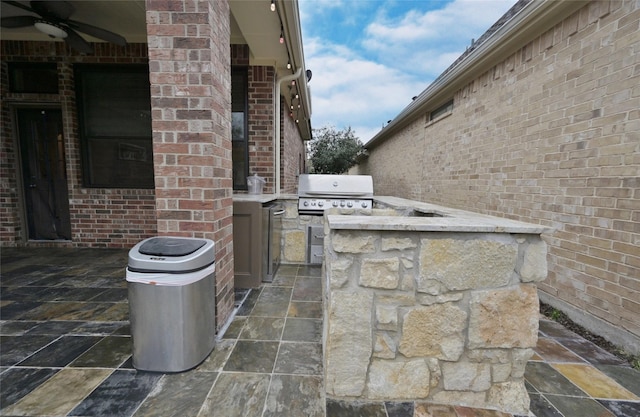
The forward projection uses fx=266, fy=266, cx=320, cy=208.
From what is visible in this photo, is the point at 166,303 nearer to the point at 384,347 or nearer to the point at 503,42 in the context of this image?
the point at 384,347

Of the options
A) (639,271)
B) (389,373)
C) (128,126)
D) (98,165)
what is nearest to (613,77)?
(639,271)

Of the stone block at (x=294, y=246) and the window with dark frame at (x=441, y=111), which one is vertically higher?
the window with dark frame at (x=441, y=111)

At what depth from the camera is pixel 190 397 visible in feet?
4.57

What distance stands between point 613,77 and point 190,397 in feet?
11.5

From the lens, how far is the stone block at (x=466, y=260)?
1.28 m

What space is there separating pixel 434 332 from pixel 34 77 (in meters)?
5.87

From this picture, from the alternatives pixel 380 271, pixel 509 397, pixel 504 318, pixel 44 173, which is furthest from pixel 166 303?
pixel 44 173

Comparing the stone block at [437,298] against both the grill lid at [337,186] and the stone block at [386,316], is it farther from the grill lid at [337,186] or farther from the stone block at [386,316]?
the grill lid at [337,186]

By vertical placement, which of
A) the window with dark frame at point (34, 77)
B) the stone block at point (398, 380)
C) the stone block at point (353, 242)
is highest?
the window with dark frame at point (34, 77)

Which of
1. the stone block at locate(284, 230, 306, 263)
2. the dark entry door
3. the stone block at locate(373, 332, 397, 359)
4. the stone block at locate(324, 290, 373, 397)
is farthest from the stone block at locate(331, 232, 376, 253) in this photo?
the dark entry door

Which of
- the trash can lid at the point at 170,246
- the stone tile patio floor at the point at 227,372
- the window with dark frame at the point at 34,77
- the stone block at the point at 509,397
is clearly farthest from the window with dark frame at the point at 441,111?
the window with dark frame at the point at 34,77

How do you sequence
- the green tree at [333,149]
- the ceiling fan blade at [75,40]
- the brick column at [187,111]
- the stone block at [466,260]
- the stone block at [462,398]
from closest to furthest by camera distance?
the stone block at [466,260] < the stone block at [462,398] < the brick column at [187,111] < the ceiling fan blade at [75,40] < the green tree at [333,149]

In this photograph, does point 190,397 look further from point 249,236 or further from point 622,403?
point 622,403

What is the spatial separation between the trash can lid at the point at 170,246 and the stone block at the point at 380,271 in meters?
1.01
